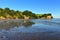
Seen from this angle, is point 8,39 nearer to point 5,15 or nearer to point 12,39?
point 12,39

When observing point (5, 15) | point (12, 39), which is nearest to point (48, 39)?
point (12, 39)

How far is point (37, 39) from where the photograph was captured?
19.7 m

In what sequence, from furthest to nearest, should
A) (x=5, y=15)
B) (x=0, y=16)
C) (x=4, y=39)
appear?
(x=5, y=15), (x=0, y=16), (x=4, y=39)

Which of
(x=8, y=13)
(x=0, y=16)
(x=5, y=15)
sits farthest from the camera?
(x=8, y=13)

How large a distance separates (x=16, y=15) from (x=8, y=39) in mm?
180514

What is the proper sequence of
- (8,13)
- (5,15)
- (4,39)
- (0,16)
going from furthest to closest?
(8,13)
(5,15)
(0,16)
(4,39)

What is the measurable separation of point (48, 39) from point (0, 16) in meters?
151

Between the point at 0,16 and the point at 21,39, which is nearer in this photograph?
the point at 21,39

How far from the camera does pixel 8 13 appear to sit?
632 ft

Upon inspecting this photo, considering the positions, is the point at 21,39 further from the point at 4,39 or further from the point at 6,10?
the point at 6,10

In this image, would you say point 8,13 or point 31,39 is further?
point 8,13

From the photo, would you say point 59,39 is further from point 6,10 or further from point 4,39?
point 6,10

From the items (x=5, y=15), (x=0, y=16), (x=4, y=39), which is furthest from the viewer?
(x=5, y=15)

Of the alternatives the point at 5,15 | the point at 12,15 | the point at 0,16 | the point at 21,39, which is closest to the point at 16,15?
the point at 12,15
